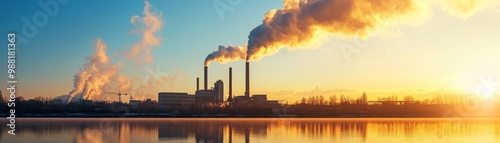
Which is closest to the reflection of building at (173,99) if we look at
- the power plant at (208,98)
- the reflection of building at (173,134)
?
the power plant at (208,98)

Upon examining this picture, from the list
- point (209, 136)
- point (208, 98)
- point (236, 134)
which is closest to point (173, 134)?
point (209, 136)

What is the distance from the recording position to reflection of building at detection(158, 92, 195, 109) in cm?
16100

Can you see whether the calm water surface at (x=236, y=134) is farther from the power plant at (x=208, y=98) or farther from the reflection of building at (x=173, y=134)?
the power plant at (x=208, y=98)

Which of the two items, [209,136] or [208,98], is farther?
[208,98]

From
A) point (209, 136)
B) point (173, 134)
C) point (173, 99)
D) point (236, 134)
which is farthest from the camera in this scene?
point (173, 99)

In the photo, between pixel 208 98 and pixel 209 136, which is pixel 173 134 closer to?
pixel 209 136

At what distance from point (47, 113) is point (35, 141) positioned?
104 meters

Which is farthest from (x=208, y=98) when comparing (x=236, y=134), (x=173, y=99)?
(x=236, y=134)

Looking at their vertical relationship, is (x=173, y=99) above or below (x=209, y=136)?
above

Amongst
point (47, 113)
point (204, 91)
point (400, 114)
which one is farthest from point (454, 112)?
point (47, 113)

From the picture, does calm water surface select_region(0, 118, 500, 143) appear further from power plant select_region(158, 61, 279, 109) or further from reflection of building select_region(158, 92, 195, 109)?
reflection of building select_region(158, 92, 195, 109)

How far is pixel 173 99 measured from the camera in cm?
16225

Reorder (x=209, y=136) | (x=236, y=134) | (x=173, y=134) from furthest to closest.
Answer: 1. (x=236, y=134)
2. (x=173, y=134)
3. (x=209, y=136)

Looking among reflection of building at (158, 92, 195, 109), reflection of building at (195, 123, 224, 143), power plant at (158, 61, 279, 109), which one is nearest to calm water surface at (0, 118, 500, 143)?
reflection of building at (195, 123, 224, 143)
